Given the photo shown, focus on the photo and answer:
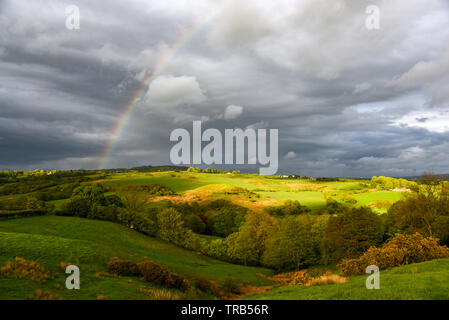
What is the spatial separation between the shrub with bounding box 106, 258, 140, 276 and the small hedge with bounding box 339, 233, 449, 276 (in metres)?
22.4

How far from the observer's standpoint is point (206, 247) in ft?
245

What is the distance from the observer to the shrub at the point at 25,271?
62.1 feet

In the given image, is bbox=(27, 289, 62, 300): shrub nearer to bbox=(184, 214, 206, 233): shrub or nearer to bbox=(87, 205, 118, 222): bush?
bbox=(87, 205, 118, 222): bush

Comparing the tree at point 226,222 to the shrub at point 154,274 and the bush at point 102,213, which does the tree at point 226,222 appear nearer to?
the bush at point 102,213

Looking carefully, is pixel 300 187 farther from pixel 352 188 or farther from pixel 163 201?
pixel 163 201

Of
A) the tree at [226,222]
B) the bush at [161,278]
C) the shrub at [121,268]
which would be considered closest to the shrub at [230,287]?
the bush at [161,278]

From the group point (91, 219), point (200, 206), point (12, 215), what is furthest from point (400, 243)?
point (200, 206)

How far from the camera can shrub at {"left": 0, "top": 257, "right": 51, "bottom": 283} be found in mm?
18922

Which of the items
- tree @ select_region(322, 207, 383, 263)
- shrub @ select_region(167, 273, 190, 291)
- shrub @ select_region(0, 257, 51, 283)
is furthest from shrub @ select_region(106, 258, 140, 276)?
tree @ select_region(322, 207, 383, 263)

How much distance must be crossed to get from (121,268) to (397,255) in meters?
29.6

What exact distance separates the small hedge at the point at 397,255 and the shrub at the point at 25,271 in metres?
28.8

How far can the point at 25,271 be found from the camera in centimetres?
1953

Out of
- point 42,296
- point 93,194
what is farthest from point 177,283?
point 93,194

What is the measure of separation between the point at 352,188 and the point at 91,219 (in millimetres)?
164577
